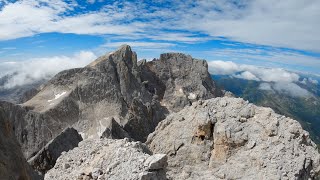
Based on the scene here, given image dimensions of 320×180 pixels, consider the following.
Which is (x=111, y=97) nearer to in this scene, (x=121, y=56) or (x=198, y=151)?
(x=121, y=56)

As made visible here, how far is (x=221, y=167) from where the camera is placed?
34312 mm

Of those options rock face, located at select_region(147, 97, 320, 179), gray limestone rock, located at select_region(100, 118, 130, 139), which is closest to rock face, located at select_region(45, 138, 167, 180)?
rock face, located at select_region(147, 97, 320, 179)

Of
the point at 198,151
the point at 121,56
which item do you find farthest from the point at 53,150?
the point at 121,56

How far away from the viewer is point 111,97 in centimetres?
13400

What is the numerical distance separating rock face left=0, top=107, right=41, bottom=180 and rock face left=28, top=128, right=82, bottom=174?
5626cm

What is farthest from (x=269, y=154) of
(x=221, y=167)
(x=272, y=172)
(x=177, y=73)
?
(x=177, y=73)

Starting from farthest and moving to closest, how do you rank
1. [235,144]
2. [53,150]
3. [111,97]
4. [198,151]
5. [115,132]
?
[111,97] → [115,132] → [53,150] → [198,151] → [235,144]

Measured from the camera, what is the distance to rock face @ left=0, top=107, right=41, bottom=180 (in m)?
18.8

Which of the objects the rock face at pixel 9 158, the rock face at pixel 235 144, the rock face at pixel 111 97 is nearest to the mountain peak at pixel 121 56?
the rock face at pixel 111 97

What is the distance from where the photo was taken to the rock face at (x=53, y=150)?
77650mm

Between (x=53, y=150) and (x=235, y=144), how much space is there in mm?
56789

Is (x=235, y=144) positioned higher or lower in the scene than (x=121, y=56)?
higher

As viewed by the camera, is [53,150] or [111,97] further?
[111,97]

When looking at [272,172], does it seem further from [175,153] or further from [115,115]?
[115,115]
